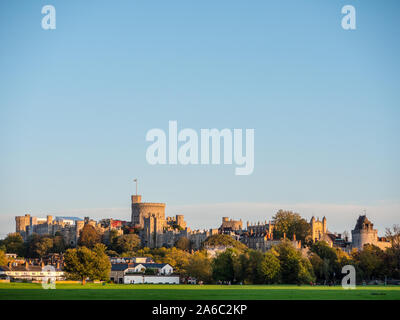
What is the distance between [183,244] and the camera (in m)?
152

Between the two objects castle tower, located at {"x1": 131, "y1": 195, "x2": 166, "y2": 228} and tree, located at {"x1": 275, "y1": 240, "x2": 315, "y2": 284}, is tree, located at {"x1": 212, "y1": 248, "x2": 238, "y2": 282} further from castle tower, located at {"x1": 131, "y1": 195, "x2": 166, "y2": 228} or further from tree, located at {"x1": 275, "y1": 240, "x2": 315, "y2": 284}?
castle tower, located at {"x1": 131, "y1": 195, "x2": 166, "y2": 228}

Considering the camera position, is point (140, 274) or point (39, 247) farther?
point (39, 247)

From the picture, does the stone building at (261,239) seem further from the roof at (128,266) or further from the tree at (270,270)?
the tree at (270,270)

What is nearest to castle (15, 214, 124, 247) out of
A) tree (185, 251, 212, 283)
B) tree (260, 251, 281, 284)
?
tree (185, 251, 212, 283)

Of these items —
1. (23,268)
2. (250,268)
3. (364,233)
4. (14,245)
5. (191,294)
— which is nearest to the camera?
(191,294)

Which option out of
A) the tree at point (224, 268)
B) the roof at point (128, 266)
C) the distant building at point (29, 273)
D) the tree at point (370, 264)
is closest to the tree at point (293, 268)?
the tree at point (224, 268)

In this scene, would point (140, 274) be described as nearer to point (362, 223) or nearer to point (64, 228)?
point (362, 223)

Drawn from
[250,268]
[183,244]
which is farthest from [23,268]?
[250,268]

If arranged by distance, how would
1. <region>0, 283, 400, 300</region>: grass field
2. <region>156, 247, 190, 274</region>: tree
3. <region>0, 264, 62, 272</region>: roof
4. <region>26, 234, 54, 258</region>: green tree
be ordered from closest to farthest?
<region>0, 283, 400, 300</region>: grass field < <region>156, 247, 190, 274</region>: tree < <region>0, 264, 62, 272</region>: roof < <region>26, 234, 54, 258</region>: green tree

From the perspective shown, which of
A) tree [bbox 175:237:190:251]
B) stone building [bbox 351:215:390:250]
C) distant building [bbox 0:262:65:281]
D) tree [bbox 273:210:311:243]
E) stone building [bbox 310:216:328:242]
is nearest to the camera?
distant building [bbox 0:262:65:281]

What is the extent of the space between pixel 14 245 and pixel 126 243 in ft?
81.4

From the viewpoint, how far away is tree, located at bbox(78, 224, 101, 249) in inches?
6107

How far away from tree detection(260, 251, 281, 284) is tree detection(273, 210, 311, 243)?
48.5m
